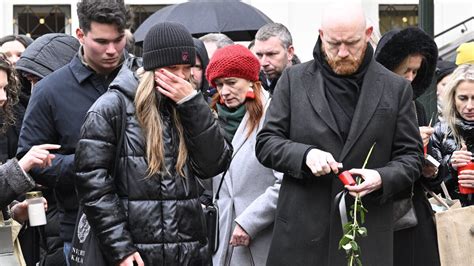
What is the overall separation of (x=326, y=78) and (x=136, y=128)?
106cm

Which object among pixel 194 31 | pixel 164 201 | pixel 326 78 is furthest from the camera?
pixel 194 31

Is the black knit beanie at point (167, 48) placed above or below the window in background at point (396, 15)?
above

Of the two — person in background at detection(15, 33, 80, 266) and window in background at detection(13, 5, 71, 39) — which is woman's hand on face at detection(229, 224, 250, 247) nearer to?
person in background at detection(15, 33, 80, 266)

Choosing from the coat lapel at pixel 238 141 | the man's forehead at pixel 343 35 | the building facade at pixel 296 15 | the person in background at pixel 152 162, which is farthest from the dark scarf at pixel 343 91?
the building facade at pixel 296 15

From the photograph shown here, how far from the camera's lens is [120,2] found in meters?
6.82

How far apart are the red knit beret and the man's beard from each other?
3.60ft

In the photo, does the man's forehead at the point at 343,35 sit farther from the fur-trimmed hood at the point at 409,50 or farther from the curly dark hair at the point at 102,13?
the curly dark hair at the point at 102,13

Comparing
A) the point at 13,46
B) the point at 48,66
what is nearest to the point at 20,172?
the point at 48,66

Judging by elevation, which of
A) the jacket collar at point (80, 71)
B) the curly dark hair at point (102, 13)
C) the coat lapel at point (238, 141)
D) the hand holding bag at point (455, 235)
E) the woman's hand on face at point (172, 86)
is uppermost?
the curly dark hair at point (102, 13)

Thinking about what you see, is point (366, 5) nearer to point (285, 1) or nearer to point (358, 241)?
point (285, 1)

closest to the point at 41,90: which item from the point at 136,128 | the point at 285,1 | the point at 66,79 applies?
the point at 66,79

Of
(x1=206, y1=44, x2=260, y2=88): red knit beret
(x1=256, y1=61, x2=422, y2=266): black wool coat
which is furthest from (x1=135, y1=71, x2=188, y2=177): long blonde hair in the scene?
(x1=206, y1=44, x2=260, y2=88): red knit beret

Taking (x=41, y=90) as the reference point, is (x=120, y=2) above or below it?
above

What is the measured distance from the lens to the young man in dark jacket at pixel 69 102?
668cm
